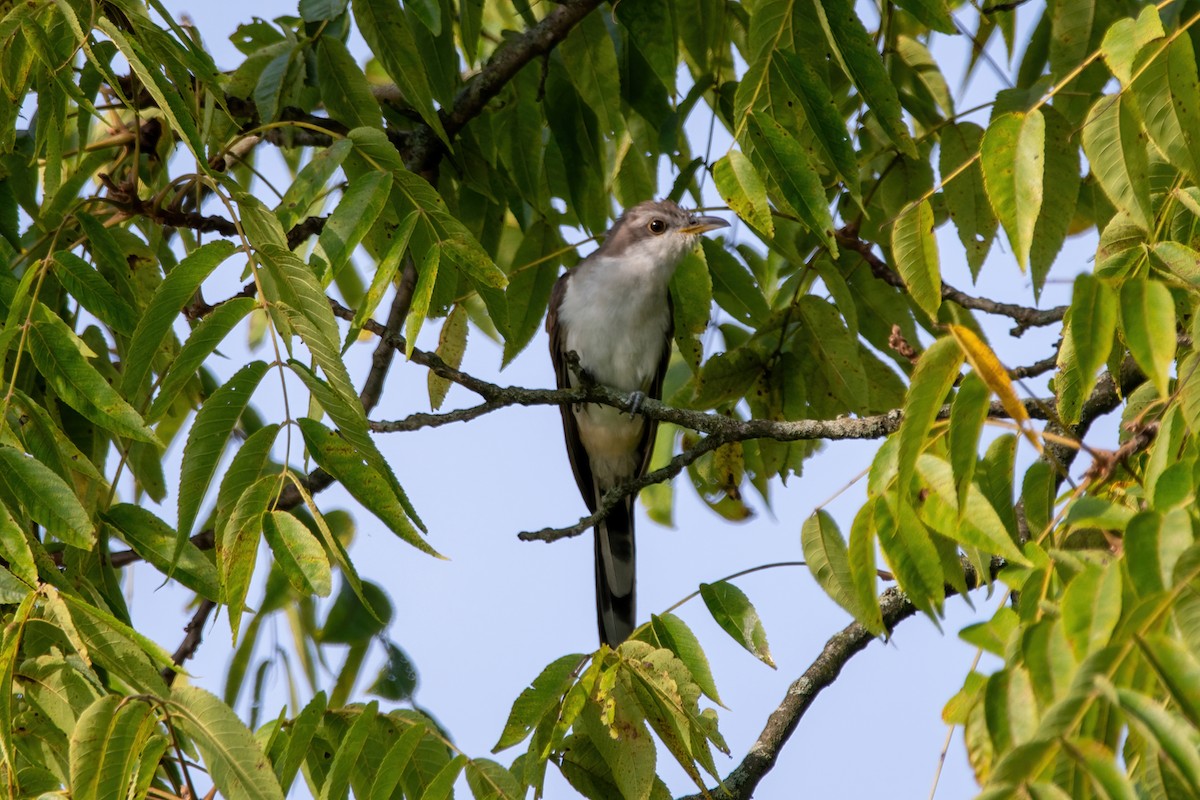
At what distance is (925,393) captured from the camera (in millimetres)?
1957

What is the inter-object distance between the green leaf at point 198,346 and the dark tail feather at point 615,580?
12.8 feet

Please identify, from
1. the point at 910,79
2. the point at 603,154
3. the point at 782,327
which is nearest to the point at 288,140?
the point at 603,154

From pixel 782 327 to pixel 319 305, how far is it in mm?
2043

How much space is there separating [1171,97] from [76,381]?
222 centimetres

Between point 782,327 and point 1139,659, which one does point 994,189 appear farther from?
point 782,327

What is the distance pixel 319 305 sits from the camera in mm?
2688

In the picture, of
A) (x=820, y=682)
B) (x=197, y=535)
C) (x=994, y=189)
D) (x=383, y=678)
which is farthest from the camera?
(x=197, y=535)

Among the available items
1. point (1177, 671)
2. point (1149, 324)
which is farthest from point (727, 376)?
point (1177, 671)

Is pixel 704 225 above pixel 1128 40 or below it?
above

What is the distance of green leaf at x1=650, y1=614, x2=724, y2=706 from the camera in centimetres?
306

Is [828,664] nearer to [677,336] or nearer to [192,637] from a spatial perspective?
[677,336]

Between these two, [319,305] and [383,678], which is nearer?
[319,305]

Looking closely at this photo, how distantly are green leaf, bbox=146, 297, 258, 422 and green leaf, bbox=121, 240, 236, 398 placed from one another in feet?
0.24

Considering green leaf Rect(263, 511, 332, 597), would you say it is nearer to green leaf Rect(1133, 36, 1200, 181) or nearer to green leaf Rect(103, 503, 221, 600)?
green leaf Rect(103, 503, 221, 600)
